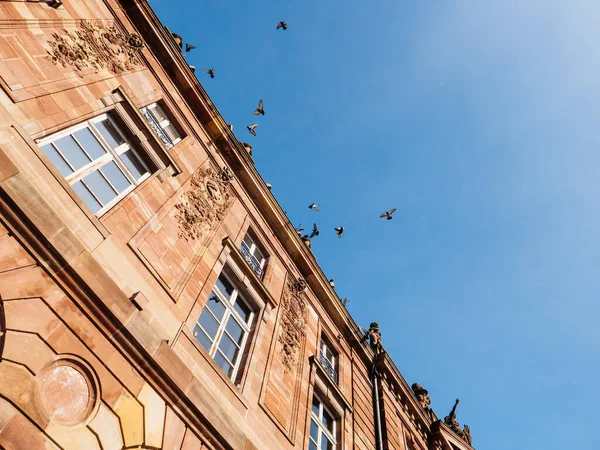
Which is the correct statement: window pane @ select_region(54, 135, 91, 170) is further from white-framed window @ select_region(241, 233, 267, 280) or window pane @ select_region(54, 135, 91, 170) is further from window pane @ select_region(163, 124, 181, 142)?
white-framed window @ select_region(241, 233, 267, 280)

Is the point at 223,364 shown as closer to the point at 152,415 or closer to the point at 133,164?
the point at 152,415

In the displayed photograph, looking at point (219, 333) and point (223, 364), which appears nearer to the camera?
point (223, 364)

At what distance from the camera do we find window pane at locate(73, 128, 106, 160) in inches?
340

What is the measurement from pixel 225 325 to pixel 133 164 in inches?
154

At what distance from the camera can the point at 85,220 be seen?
731 centimetres

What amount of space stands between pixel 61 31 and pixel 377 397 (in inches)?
511

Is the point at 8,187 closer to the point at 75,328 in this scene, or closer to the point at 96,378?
the point at 75,328

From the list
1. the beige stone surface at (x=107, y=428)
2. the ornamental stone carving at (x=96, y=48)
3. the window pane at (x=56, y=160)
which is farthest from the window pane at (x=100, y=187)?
the beige stone surface at (x=107, y=428)

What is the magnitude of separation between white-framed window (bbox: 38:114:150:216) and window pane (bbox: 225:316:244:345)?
3526 mm

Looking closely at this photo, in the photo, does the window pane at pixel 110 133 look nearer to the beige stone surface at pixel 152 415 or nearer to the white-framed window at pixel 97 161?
the white-framed window at pixel 97 161

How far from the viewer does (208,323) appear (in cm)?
943

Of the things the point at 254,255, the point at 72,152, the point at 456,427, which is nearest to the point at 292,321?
the point at 254,255

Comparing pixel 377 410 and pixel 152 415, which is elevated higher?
pixel 377 410

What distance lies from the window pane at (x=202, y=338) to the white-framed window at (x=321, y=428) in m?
3.49
